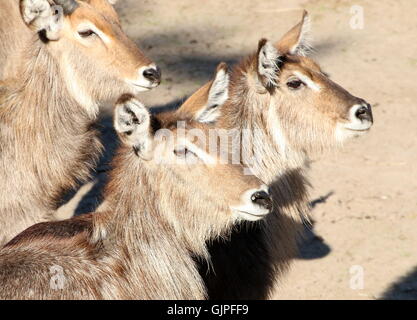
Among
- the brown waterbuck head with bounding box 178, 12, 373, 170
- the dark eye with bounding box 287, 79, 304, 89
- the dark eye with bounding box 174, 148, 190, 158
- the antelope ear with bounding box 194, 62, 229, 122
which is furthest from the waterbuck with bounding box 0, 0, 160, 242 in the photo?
the dark eye with bounding box 174, 148, 190, 158

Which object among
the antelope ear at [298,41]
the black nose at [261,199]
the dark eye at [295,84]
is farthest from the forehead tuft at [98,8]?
the black nose at [261,199]

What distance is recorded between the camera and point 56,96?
8.45m

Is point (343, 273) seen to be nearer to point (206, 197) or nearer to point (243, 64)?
point (243, 64)

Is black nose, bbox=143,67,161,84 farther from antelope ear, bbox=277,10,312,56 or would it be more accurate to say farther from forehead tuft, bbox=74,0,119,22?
antelope ear, bbox=277,10,312,56

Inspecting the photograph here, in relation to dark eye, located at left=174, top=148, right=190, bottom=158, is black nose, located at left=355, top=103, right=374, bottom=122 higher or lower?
lower

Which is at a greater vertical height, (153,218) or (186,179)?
(186,179)

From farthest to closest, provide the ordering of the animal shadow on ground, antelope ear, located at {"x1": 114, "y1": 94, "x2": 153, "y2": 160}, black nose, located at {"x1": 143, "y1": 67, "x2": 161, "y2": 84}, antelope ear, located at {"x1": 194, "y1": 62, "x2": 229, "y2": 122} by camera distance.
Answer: the animal shadow on ground → black nose, located at {"x1": 143, "y1": 67, "x2": 161, "y2": 84} → antelope ear, located at {"x1": 194, "y1": 62, "x2": 229, "y2": 122} → antelope ear, located at {"x1": 114, "y1": 94, "x2": 153, "y2": 160}

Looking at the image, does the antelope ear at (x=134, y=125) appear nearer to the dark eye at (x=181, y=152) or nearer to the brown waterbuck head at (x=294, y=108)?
the dark eye at (x=181, y=152)

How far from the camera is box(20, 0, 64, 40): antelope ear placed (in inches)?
325

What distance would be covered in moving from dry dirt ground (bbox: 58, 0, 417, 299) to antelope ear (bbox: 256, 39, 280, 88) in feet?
6.32

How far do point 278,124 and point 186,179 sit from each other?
1595mm

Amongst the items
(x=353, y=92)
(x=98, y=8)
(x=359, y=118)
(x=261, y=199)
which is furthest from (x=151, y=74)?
(x=353, y=92)

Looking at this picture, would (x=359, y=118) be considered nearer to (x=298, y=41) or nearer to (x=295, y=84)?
(x=295, y=84)

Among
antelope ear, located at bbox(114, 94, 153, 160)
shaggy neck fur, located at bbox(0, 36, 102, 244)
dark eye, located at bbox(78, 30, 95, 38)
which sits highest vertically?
antelope ear, located at bbox(114, 94, 153, 160)
